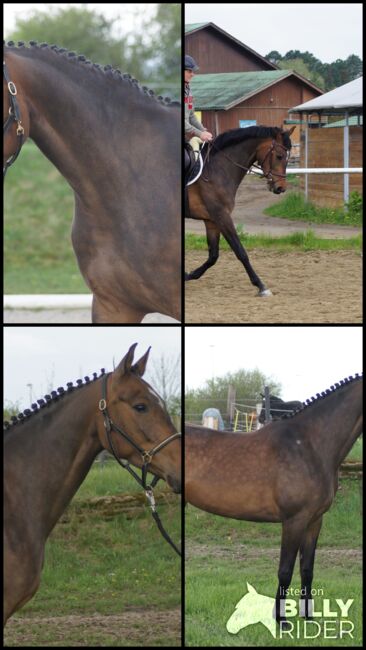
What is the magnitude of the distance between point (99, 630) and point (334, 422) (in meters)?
1.66

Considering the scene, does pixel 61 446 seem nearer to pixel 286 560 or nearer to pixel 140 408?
pixel 140 408

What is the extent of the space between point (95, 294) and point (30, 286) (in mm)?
5260

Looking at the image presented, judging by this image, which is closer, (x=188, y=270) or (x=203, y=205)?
(x=203, y=205)

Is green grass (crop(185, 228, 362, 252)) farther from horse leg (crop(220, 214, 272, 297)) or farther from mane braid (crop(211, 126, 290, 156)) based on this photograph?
horse leg (crop(220, 214, 272, 297))

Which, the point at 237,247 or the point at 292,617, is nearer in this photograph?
the point at 292,617

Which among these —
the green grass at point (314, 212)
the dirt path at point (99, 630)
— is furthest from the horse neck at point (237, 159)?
the green grass at point (314, 212)

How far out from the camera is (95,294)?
3.44m

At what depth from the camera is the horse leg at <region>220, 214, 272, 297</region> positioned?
16.5 feet

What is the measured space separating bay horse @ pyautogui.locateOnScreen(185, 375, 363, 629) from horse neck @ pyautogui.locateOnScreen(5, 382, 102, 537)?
1.16m

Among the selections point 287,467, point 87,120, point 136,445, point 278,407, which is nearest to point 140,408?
point 136,445

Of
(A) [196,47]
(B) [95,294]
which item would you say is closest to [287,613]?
(B) [95,294]

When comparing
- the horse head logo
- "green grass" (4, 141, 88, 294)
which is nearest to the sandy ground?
the horse head logo

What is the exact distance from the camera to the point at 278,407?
458cm

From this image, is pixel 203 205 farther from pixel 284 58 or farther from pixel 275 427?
pixel 284 58
